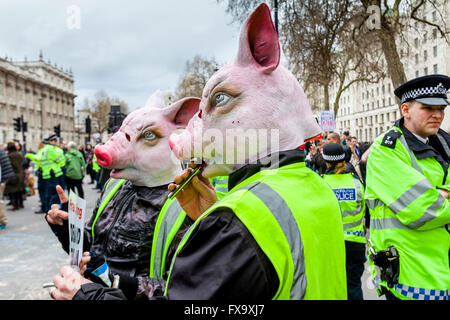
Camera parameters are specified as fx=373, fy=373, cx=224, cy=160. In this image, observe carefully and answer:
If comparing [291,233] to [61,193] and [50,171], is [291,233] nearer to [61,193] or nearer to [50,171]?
[61,193]

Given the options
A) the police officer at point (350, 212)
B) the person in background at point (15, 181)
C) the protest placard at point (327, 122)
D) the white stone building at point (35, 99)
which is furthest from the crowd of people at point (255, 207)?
the white stone building at point (35, 99)

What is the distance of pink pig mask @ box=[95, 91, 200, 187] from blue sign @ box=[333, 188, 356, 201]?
245cm

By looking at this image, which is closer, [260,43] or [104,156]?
[260,43]

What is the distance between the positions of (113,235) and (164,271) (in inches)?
16.3

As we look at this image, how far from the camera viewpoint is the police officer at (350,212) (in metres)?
3.95

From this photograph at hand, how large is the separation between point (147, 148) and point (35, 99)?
3152 inches

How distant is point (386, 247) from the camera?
2555 mm

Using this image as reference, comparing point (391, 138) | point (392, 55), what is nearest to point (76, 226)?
point (391, 138)

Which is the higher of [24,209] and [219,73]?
[219,73]

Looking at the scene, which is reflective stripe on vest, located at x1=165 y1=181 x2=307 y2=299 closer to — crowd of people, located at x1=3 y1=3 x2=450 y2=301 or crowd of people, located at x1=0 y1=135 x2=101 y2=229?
crowd of people, located at x1=3 y1=3 x2=450 y2=301

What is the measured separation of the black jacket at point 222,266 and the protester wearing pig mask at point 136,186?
1.06 m

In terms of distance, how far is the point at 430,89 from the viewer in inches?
95.7
